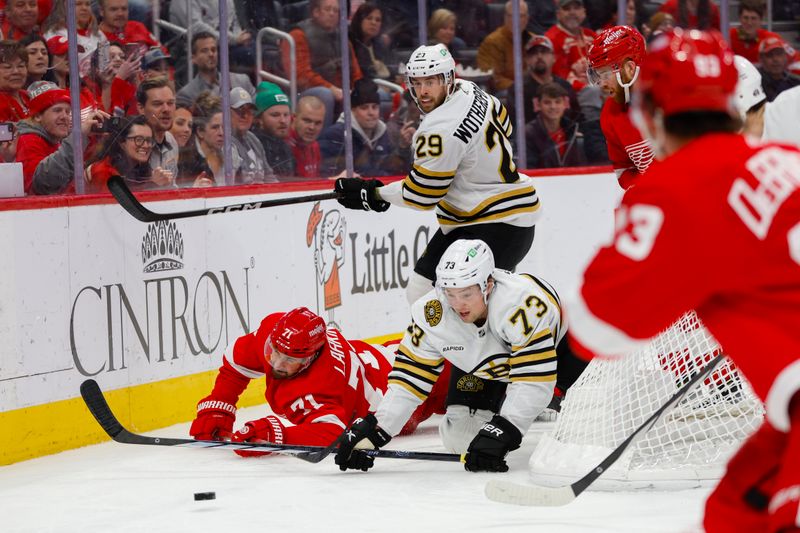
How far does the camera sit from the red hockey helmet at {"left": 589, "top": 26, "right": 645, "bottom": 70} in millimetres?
4184

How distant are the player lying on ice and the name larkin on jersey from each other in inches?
21.4

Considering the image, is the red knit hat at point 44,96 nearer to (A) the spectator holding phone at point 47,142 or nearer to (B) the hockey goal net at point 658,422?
(A) the spectator holding phone at point 47,142

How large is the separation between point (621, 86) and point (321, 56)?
1.89m

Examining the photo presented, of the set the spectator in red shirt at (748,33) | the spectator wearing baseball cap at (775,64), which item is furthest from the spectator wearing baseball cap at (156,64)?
the spectator wearing baseball cap at (775,64)

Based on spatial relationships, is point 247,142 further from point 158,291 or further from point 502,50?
point 502,50

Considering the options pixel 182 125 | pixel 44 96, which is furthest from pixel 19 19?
pixel 182 125

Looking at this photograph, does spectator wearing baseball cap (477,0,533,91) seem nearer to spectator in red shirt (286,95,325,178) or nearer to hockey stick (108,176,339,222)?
spectator in red shirt (286,95,325,178)

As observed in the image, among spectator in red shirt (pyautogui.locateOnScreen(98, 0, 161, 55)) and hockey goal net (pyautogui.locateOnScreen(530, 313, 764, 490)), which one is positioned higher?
spectator in red shirt (pyautogui.locateOnScreen(98, 0, 161, 55))

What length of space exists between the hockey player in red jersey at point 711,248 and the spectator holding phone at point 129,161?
328cm

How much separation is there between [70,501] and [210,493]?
0.39m

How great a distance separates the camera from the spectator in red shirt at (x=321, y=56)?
5.72m

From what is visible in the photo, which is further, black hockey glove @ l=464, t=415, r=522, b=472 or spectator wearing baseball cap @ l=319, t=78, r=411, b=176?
spectator wearing baseball cap @ l=319, t=78, r=411, b=176

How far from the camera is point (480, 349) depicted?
3.80m

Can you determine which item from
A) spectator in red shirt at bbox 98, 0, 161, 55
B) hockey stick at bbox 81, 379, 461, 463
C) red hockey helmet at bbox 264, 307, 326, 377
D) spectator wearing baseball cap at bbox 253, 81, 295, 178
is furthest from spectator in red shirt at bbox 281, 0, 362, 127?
hockey stick at bbox 81, 379, 461, 463
